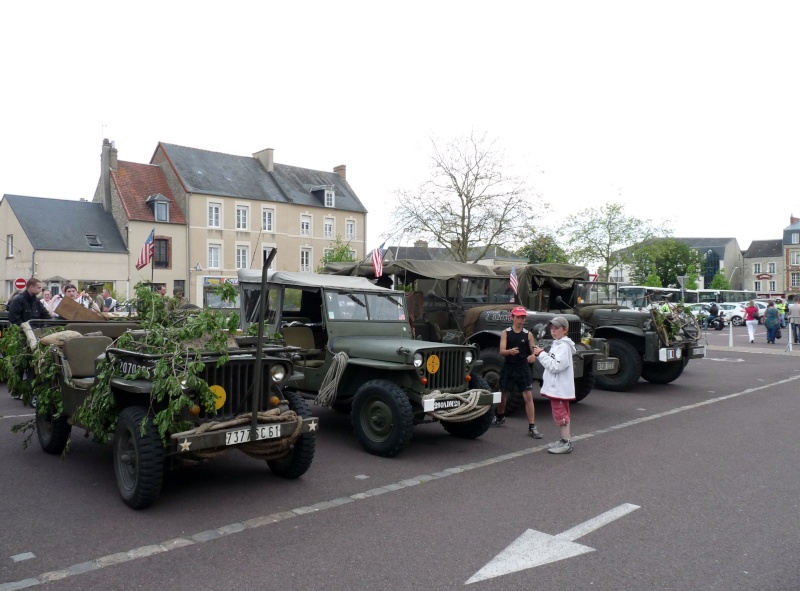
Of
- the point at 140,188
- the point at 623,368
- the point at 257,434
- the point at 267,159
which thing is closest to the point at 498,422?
the point at 257,434

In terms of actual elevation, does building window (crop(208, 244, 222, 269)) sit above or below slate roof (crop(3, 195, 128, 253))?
below

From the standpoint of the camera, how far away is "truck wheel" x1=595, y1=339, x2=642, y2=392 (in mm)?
12211

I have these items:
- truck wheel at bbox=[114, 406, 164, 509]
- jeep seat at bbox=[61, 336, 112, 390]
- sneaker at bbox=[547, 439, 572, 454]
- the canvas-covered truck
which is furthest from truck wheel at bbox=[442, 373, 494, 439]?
jeep seat at bbox=[61, 336, 112, 390]

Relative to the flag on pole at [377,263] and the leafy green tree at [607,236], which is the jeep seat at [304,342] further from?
the leafy green tree at [607,236]

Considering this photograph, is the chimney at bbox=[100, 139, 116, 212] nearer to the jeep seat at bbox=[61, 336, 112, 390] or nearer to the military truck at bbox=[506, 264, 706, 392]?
the military truck at bbox=[506, 264, 706, 392]

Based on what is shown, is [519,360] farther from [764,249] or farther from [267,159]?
[764,249]

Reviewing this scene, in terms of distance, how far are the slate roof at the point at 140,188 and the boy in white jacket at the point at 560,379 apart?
3553cm

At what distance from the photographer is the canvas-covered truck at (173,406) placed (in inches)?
198

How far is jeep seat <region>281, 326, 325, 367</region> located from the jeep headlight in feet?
7.42

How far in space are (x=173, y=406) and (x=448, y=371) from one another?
338 cm

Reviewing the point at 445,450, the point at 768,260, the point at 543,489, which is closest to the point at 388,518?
the point at 543,489

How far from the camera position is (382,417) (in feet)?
23.2

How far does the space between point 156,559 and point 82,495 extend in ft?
5.64

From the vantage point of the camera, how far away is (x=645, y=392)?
484 inches
